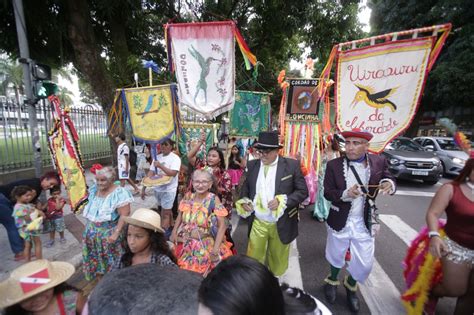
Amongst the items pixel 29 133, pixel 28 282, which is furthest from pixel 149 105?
pixel 29 133

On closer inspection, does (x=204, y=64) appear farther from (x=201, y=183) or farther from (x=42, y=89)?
(x=42, y=89)

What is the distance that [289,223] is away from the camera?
270cm

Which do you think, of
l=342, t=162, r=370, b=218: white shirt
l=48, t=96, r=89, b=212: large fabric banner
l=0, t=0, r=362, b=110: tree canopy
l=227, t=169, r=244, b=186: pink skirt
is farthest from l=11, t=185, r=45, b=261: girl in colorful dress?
l=0, t=0, r=362, b=110: tree canopy

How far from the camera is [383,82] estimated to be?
2.55m

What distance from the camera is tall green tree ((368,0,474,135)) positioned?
1368 centimetres

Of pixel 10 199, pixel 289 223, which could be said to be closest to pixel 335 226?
pixel 289 223

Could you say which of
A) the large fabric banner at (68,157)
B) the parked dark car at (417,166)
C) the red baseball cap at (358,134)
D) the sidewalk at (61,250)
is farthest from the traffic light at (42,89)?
the parked dark car at (417,166)

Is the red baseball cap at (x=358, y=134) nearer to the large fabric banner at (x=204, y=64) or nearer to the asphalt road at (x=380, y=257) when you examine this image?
the large fabric banner at (x=204, y=64)

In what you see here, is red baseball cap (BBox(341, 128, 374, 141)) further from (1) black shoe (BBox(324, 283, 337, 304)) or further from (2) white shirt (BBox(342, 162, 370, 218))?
(1) black shoe (BBox(324, 283, 337, 304))

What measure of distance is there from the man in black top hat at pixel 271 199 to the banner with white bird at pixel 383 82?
0.78 meters

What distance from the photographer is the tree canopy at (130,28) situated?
6.53 metres

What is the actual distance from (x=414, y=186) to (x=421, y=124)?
1805cm

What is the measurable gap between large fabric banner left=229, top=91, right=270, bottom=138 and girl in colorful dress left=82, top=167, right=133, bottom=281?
12.9 feet

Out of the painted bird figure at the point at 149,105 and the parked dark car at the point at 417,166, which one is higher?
the painted bird figure at the point at 149,105
